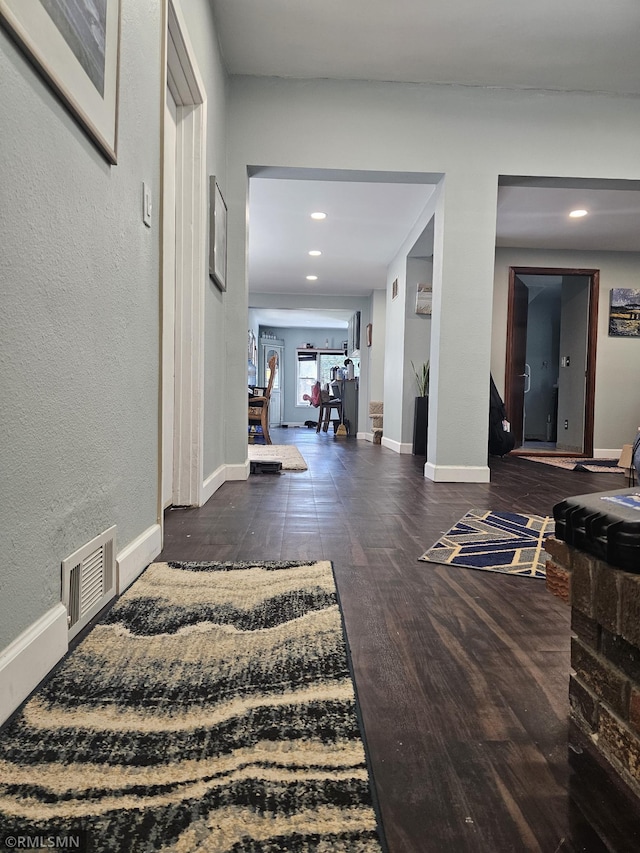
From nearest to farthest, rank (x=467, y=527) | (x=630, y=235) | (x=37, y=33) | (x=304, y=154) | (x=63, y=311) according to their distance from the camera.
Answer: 1. (x=37, y=33)
2. (x=63, y=311)
3. (x=467, y=527)
4. (x=304, y=154)
5. (x=630, y=235)

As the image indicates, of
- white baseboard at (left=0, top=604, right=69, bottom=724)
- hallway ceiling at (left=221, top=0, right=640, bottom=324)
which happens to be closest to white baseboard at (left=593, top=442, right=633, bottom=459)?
hallway ceiling at (left=221, top=0, right=640, bottom=324)

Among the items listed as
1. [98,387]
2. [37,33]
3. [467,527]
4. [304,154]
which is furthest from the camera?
[304,154]

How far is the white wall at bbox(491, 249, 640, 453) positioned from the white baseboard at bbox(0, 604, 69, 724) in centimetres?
584

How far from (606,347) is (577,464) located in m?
1.85

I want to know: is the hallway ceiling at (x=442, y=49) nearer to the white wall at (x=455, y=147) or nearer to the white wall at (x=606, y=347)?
the white wall at (x=455, y=147)

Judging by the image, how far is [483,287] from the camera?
3.78m

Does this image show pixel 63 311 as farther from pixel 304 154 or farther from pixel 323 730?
pixel 304 154

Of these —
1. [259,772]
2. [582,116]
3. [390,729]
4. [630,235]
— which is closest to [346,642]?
[390,729]

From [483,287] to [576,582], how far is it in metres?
3.29

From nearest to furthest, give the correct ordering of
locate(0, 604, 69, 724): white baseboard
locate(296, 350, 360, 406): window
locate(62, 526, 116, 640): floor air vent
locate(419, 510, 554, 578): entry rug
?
locate(0, 604, 69, 724): white baseboard < locate(62, 526, 116, 640): floor air vent < locate(419, 510, 554, 578): entry rug < locate(296, 350, 360, 406): window

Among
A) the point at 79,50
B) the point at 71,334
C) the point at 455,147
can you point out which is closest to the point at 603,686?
the point at 71,334

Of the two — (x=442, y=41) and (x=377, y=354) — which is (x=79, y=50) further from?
(x=377, y=354)

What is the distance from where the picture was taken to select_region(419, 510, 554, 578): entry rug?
5.90 feet

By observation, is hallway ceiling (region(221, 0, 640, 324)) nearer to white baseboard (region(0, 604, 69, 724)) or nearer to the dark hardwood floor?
the dark hardwood floor
